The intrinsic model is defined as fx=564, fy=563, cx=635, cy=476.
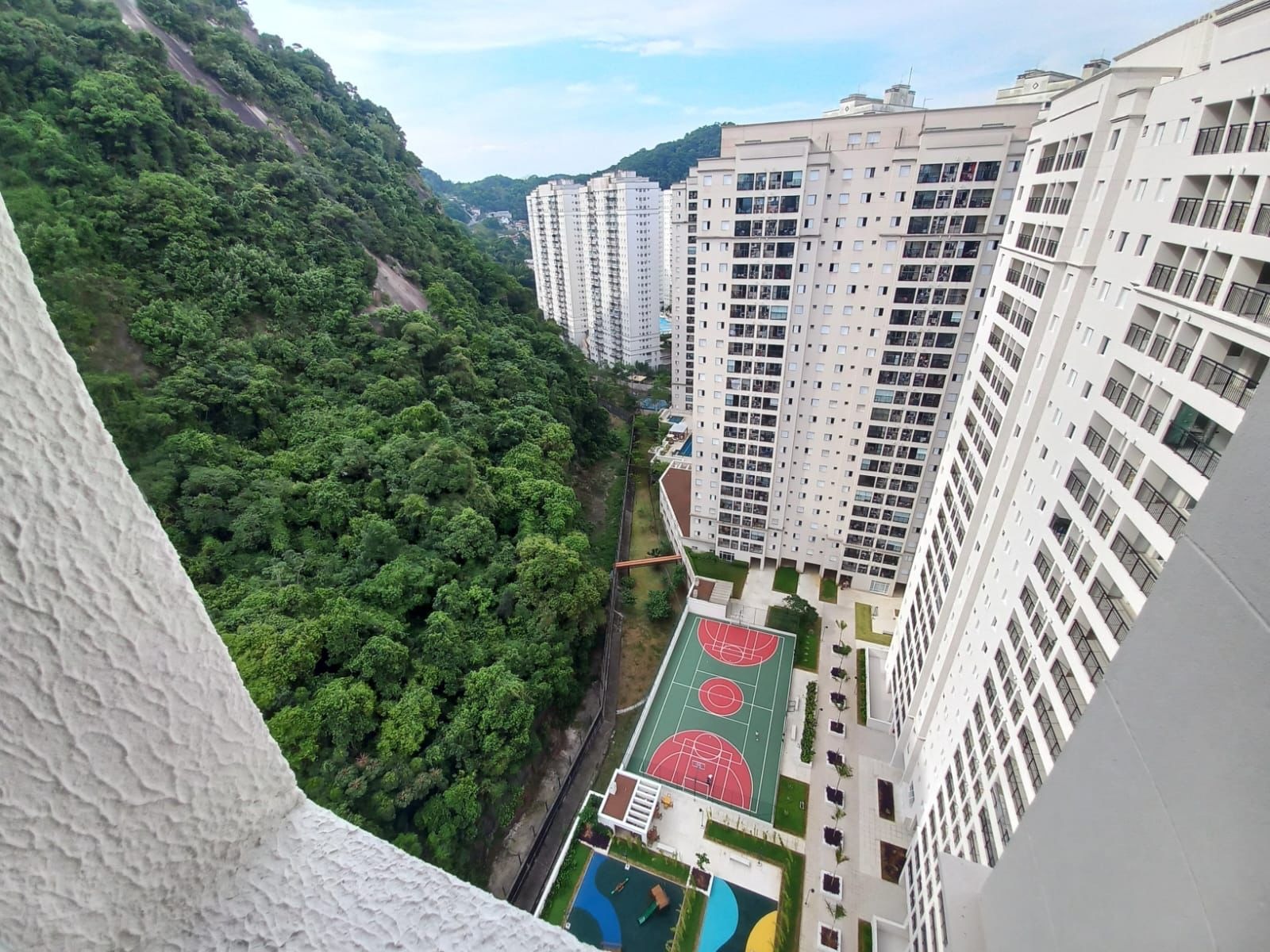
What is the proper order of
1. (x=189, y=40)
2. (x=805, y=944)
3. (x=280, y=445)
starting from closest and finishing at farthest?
(x=805, y=944), (x=280, y=445), (x=189, y=40)

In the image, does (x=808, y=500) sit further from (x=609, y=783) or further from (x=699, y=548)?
(x=609, y=783)

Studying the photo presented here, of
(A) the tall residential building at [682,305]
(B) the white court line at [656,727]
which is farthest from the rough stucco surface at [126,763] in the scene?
(A) the tall residential building at [682,305]

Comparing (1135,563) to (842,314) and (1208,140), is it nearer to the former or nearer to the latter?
(1208,140)

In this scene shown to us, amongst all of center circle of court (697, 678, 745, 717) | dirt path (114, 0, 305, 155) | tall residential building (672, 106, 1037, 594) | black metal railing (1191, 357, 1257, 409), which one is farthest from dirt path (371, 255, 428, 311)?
black metal railing (1191, 357, 1257, 409)

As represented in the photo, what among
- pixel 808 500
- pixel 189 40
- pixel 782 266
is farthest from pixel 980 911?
pixel 189 40

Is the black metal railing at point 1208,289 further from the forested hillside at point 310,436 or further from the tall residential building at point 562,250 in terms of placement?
the tall residential building at point 562,250

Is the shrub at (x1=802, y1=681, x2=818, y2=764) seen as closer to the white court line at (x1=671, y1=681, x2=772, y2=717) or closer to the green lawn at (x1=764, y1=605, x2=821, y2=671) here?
the green lawn at (x1=764, y1=605, x2=821, y2=671)

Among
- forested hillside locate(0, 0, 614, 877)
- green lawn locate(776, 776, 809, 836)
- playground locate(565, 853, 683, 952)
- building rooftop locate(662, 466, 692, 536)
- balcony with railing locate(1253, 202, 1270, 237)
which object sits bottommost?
playground locate(565, 853, 683, 952)
